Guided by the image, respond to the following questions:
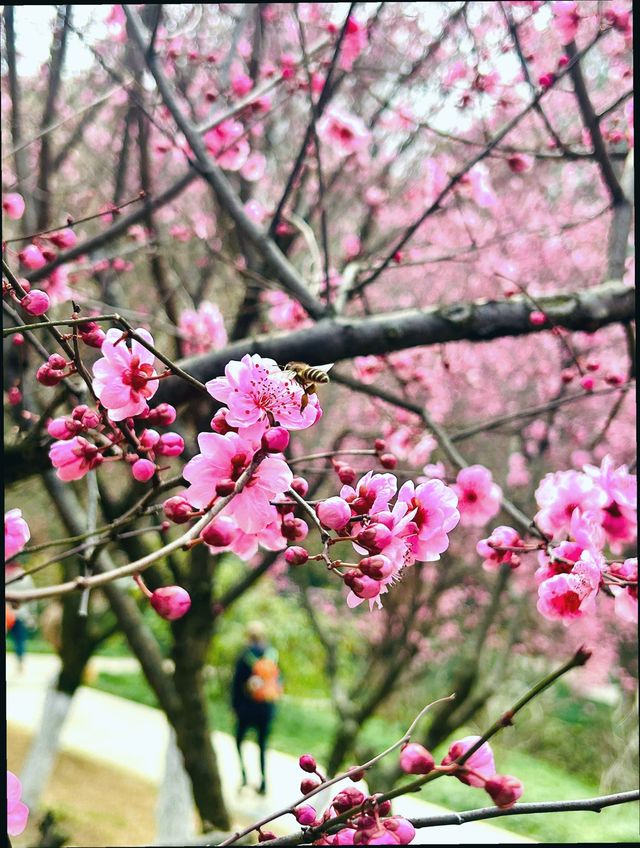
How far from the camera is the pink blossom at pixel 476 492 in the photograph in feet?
3.06

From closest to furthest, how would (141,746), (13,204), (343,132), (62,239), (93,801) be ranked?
(62,239) < (13,204) < (343,132) < (93,801) < (141,746)

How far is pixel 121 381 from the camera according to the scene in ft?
1.78

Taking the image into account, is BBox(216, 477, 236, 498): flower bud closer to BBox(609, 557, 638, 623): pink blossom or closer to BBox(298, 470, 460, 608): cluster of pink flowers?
BBox(298, 470, 460, 608): cluster of pink flowers

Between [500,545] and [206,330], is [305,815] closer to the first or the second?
[500,545]

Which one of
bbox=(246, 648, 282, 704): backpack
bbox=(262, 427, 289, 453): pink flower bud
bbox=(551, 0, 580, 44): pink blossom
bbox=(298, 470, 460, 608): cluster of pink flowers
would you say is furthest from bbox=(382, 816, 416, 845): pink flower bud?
bbox=(246, 648, 282, 704): backpack

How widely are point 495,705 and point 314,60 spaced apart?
153 inches

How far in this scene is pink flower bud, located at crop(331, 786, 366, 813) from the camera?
0.46m

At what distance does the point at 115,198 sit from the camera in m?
1.83

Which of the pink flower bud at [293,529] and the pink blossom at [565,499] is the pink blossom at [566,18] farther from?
the pink flower bud at [293,529]

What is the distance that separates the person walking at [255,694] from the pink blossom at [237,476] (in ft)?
9.70

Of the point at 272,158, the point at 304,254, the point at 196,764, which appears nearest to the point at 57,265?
the point at 196,764

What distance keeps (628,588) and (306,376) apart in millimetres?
399

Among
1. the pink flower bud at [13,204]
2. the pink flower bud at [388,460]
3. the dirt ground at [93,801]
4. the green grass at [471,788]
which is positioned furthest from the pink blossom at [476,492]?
the dirt ground at [93,801]

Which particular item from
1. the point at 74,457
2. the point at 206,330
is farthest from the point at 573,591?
the point at 206,330
